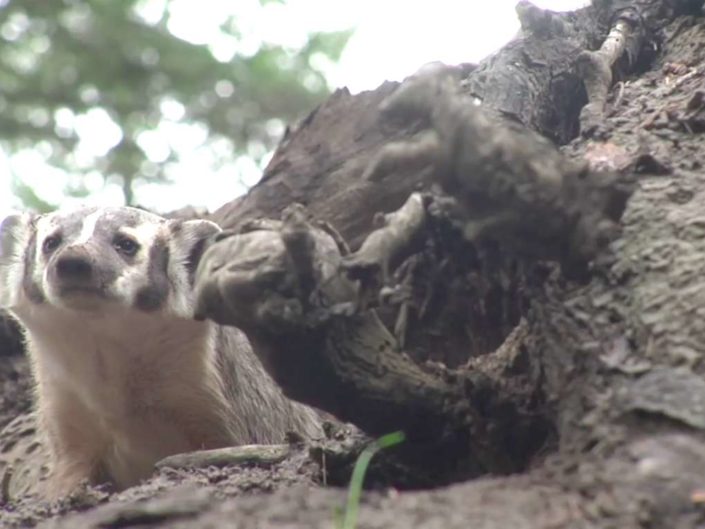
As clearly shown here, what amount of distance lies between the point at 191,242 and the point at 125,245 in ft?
0.70

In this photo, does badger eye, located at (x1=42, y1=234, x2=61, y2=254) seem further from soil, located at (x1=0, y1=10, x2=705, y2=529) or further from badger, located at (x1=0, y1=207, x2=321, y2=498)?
soil, located at (x1=0, y1=10, x2=705, y2=529)

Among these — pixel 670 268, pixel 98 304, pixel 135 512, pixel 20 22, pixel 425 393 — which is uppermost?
pixel 20 22

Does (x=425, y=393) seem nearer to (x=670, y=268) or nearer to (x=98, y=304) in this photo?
(x=670, y=268)

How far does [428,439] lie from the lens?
205 centimetres

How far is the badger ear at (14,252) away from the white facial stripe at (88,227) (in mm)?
310

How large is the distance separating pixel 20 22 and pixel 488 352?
5.64 metres

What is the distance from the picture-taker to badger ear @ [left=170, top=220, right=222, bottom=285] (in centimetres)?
384

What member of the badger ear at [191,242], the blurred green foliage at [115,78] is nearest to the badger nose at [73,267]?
the badger ear at [191,242]

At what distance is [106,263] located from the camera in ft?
11.8

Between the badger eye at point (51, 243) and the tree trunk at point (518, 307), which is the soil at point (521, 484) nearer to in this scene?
the tree trunk at point (518, 307)

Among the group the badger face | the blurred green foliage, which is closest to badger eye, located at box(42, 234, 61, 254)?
the badger face

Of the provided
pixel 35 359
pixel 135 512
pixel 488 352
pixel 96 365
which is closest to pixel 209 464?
pixel 488 352

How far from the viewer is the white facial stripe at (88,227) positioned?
3700 mm

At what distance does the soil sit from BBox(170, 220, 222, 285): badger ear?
1294mm
